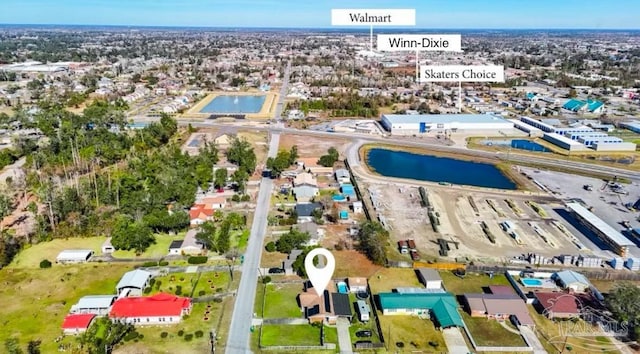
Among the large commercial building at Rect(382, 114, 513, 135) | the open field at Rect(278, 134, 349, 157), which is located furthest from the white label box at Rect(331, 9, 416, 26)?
the large commercial building at Rect(382, 114, 513, 135)

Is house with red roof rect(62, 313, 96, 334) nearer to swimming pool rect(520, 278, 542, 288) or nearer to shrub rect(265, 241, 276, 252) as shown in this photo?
shrub rect(265, 241, 276, 252)

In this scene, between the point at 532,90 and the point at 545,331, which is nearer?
the point at 545,331

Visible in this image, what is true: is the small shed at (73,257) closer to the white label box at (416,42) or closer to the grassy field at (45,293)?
the grassy field at (45,293)

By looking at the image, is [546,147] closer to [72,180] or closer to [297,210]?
[297,210]

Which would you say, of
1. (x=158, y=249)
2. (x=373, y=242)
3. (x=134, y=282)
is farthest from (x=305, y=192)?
(x=134, y=282)

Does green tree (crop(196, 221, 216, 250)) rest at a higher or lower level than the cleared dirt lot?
higher

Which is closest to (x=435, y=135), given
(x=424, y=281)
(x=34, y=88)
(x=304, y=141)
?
(x=304, y=141)
